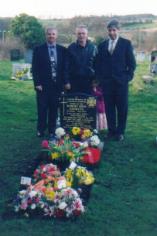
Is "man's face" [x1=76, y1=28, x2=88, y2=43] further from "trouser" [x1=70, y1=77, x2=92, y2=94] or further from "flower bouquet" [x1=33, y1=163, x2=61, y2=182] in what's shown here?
"flower bouquet" [x1=33, y1=163, x2=61, y2=182]

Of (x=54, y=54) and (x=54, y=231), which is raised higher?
(x=54, y=54)

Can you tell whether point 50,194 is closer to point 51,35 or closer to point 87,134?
point 87,134

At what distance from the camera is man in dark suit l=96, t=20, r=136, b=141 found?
9609 millimetres

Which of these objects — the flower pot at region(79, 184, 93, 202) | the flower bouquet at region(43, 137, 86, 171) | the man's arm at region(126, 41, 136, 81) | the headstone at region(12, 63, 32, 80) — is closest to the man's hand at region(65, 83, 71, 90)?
the man's arm at region(126, 41, 136, 81)

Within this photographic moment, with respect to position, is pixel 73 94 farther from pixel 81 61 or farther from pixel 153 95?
pixel 153 95

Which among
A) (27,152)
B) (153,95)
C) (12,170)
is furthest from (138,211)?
(153,95)

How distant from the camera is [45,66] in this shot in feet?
32.1

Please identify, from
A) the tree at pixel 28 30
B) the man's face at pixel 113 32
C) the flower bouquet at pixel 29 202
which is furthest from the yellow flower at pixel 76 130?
the tree at pixel 28 30

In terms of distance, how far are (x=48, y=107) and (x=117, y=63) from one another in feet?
5.34

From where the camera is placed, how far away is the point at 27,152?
361 inches

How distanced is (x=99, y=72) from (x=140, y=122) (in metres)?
2.85

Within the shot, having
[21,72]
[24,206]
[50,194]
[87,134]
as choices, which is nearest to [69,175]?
[50,194]

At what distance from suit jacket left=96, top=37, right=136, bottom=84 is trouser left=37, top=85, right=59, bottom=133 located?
3.14 feet

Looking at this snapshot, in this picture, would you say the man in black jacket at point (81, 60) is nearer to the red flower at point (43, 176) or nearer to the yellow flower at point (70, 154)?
the yellow flower at point (70, 154)
